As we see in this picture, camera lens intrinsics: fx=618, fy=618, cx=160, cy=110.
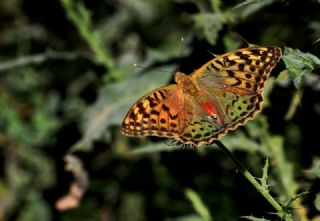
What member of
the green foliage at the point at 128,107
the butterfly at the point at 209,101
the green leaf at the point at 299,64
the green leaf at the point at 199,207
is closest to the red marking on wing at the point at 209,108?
the butterfly at the point at 209,101

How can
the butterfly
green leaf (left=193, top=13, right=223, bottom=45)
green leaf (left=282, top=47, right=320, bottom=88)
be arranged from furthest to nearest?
green leaf (left=193, top=13, right=223, bottom=45) < the butterfly < green leaf (left=282, top=47, right=320, bottom=88)

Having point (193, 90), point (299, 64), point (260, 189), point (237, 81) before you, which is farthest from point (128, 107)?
point (260, 189)

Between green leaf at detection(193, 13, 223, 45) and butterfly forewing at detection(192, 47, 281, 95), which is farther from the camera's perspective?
green leaf at detection(193, 13, 223, 45)

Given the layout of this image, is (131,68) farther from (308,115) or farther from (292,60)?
(292,60)

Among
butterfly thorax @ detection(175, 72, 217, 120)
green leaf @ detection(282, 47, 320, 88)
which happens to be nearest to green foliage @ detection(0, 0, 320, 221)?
green leaf @ detection(282, 47, 320, 88)

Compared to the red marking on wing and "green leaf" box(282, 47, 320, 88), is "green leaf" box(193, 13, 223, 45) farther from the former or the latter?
"green leaf" box(282, 47, 320, 88)

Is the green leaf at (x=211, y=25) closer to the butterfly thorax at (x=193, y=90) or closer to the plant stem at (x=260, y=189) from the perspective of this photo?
the butterfly thorax at (x=193, y=90)

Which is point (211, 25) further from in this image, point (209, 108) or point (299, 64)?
point (299, 64)

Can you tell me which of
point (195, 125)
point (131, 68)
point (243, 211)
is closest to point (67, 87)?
point (131, 68)
